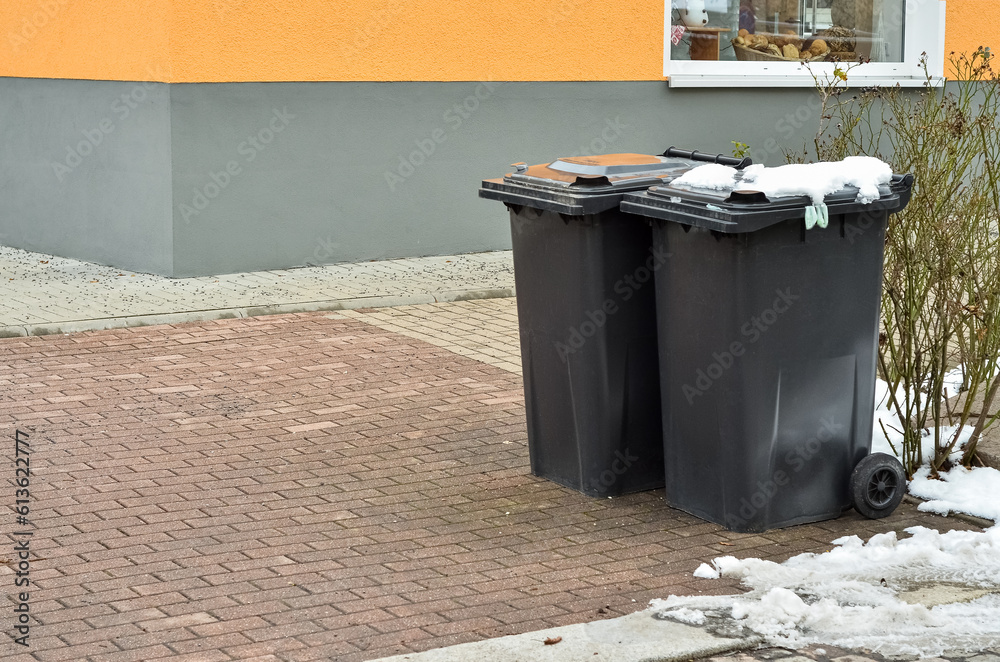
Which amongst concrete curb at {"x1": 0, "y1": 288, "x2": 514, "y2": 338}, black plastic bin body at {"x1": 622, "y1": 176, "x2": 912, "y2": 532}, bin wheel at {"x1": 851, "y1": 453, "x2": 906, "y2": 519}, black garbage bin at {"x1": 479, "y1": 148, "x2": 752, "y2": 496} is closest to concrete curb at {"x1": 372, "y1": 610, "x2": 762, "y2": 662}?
black plastic bin body at {"x1": 622, "y1": 176, "x2": 912, "y2": 532}

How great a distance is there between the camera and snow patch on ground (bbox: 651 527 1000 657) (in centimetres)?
398

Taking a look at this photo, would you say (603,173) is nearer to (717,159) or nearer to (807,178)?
(717,159)

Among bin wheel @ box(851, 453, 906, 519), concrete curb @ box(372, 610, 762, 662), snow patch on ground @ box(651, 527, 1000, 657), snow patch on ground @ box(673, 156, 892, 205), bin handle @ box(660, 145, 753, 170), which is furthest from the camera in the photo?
bin handle @ box(660, 145, 753, 170)

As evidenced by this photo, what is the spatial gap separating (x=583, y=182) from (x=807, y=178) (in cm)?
86

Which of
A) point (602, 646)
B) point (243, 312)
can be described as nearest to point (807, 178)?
point (602, 646)

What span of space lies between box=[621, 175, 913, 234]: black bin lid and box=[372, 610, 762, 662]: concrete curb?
139 cm

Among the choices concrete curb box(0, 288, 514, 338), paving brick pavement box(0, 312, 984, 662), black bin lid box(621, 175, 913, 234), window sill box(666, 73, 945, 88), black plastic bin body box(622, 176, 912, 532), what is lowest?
paving brick pavement box(0, 312, 984, 662)

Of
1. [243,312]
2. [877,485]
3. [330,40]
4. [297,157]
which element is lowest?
[877,485]

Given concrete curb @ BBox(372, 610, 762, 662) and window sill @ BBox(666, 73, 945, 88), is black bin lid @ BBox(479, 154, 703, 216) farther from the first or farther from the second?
window sill @ BBox(666, 73, 945, 88)

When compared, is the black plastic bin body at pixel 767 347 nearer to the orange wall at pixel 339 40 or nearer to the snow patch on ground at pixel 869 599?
the snow patch on ground at pixel 869 599

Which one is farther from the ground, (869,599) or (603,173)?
(603,173)

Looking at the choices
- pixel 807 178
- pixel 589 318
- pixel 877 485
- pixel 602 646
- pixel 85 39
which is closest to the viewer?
pixel 602 646

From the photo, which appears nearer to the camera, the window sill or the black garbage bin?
the black garbage bin

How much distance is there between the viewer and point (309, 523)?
16.6 feet
